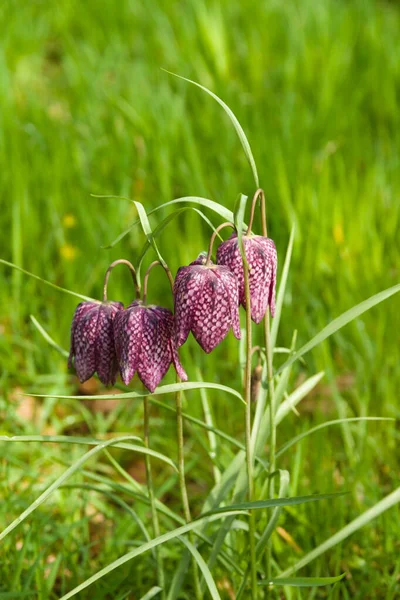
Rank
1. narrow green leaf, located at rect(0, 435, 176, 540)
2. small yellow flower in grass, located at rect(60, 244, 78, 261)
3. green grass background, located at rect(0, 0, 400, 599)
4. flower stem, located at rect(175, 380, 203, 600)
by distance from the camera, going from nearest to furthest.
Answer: narrow green leaf, located at rect(0, 435, 176, 540) < flower stem, located at rect(175, 380, 203, 600) < green grass background, located at rect(0, 0, 400, 599) < small yellow flower in grass, located at rect(60, 244, 78, 261)

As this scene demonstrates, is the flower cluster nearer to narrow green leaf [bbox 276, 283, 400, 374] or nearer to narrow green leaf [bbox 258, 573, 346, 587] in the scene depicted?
narrow green leaf [bbox 276, 283, 400, 374]

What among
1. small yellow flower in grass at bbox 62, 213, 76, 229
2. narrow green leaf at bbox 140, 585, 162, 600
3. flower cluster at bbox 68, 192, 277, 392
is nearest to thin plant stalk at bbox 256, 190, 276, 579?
flower cluster at bbox 68, 192, 277, 392

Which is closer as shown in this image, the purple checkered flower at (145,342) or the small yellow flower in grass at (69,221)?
the purple checkered flower at (145,342)

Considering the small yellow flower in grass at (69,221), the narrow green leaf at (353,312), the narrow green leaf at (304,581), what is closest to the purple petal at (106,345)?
the narrow green leaf at (353,312)

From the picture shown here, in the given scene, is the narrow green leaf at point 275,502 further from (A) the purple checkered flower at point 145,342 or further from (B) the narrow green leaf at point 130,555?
(A) the purple checkered flower at point 145,342

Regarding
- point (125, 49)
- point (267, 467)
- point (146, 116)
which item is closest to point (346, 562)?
point (267, 467)

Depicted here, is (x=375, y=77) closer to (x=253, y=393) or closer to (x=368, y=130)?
(x=368, y=130)

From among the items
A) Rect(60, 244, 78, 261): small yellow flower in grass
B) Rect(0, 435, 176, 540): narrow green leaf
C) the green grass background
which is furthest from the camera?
Rect(60, 244, 78, 261): small yellow flower in grass
